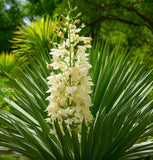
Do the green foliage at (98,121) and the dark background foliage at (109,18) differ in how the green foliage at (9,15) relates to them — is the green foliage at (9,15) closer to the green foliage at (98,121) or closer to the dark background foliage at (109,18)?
the dark background foliage at (109,18)

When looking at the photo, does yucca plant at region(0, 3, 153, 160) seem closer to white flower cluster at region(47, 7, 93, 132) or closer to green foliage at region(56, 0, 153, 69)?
white flower cluster at region(47, 7, 93, 132)

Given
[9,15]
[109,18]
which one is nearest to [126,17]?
[109,18]

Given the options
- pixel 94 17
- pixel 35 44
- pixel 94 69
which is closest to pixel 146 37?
pixel 94 17

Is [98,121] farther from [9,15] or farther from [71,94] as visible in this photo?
[9,15]

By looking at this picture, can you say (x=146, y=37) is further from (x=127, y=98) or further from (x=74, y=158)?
(x=74, y=158)

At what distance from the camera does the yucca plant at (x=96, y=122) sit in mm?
2188

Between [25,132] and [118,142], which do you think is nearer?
[25,132]

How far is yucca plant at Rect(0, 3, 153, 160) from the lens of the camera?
2188mm

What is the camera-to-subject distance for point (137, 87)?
321 cm

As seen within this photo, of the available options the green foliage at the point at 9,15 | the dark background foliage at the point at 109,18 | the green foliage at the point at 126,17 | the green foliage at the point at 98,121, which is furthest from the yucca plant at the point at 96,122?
the green foliage at the point at 9,15

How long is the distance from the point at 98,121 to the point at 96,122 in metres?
0.23

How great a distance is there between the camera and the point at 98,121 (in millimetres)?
2260

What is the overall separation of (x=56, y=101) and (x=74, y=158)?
0.48 metres

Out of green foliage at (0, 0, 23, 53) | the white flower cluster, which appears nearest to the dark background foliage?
green foliage at (0, 0, 23, 53)
